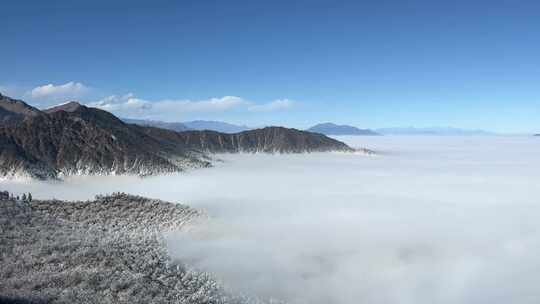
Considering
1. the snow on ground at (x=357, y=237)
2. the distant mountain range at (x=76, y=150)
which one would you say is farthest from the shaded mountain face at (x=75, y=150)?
the snow on ground at (x=357, y=237)

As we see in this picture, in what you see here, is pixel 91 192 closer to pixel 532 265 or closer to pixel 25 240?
pixel 25 240

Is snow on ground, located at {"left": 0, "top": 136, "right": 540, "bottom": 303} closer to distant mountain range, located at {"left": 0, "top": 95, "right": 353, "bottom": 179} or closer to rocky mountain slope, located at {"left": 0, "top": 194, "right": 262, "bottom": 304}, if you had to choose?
rocky mountain slope, located at {"left": 0, "top": 194, "right": 262, "bottom": 304}

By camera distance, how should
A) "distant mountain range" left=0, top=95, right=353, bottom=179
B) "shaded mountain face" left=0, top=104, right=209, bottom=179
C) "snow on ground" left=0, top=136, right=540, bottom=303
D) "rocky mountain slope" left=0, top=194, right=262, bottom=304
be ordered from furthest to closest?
"shaded mountain face" left=0, top=104, right=209, bottom=179 → "distant mountain range" left=0, top=95, right=353, bottom=179 → "snow on ground" left=0, top=136, right=540, bottom=303 → "rocky mountain slope" left=0, top=194, right=262, bottom=304

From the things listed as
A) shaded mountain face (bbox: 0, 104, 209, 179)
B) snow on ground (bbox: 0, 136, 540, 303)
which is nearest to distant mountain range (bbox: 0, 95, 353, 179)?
shaded mountain face (bbox: 0, 104, 209, 179)

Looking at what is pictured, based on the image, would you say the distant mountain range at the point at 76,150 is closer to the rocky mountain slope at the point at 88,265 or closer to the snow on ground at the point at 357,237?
the snow on ground at the point at 357,237

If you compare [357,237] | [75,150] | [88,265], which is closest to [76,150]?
[75,150]

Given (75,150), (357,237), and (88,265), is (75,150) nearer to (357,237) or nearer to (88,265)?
(357,237)

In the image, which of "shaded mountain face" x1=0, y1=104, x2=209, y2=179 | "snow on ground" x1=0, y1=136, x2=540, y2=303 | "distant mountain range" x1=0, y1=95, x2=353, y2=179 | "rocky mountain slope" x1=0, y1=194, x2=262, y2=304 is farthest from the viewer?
"shaded mountain face" x1=0, y1=104, x2=209, y2=179

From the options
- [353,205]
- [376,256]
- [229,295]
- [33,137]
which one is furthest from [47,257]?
[33,137]

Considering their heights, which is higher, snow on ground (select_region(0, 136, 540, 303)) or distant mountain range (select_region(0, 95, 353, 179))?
distant mountain range (select_region(0, 95, 353, 179))
